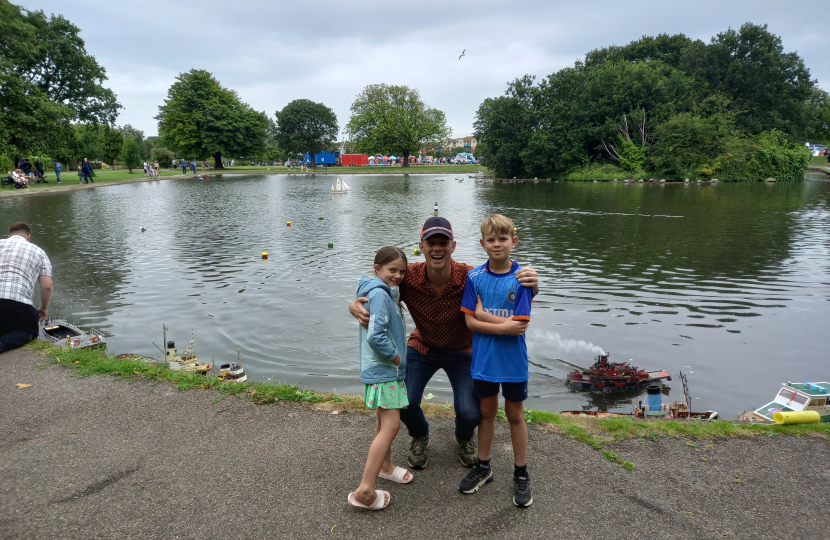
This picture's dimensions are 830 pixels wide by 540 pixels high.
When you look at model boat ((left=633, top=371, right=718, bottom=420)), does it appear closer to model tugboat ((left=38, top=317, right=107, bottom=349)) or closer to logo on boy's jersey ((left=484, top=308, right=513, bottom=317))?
logo on boy's jersey ((left=484, top=308, right=513, bottom=317))

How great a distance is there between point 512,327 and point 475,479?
120 cm

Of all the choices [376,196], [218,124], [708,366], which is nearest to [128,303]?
[708,366]

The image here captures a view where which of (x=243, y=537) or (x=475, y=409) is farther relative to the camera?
(x=475, y=409)

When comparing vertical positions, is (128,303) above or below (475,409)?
below

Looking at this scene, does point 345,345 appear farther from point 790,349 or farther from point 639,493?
point 790,349

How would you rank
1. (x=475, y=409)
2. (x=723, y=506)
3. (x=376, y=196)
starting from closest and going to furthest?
(x=723, y=506)
(x=475, y=409)
(x=376, y=196)

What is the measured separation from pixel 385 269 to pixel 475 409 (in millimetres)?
1290

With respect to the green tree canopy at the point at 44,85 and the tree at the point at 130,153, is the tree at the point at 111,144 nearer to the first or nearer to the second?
the tree at the point at 130,153

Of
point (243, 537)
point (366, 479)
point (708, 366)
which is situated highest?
point (366, 479)

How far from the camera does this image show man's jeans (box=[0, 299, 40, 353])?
21.3 feet

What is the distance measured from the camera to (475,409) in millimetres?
3658

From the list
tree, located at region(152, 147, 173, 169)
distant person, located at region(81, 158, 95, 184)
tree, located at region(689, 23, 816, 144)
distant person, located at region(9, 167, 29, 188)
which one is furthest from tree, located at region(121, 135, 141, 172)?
tree, located at region(689, 23, 816, 144)

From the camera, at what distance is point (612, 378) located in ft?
23.8

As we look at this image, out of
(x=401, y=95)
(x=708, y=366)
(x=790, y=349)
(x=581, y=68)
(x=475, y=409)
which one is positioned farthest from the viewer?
(x=401, y=95)
